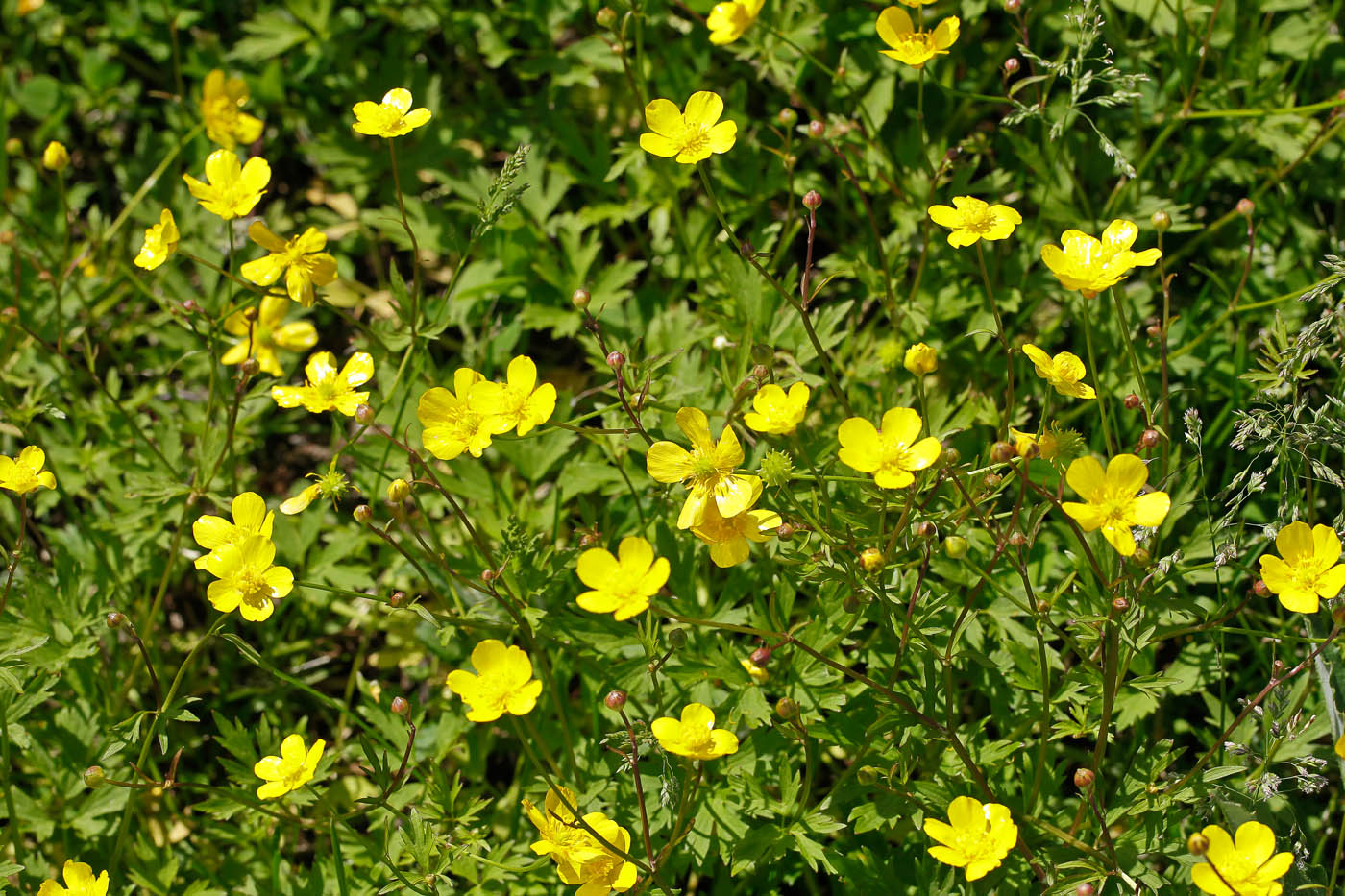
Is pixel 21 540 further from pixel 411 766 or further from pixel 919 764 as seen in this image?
pixel 919 764

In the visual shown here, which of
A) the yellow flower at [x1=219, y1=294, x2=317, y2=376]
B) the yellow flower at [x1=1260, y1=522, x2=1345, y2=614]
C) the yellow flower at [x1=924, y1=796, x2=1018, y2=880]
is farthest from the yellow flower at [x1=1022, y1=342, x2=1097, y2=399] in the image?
the yellow flower at [x1=219, y1=294, x2=317, y2=376]

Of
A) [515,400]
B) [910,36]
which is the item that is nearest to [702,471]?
[515,400]

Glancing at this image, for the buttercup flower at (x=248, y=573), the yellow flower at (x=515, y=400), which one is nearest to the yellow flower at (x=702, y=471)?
the yellow flower at (x=515, y=400)

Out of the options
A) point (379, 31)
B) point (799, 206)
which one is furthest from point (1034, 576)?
point (379, 31)

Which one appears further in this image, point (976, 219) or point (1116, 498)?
point (976, 219)

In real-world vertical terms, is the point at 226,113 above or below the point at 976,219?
below

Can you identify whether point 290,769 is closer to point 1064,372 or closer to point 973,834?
point 973,834

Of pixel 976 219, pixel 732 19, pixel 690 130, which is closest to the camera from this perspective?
pixel 976 219
